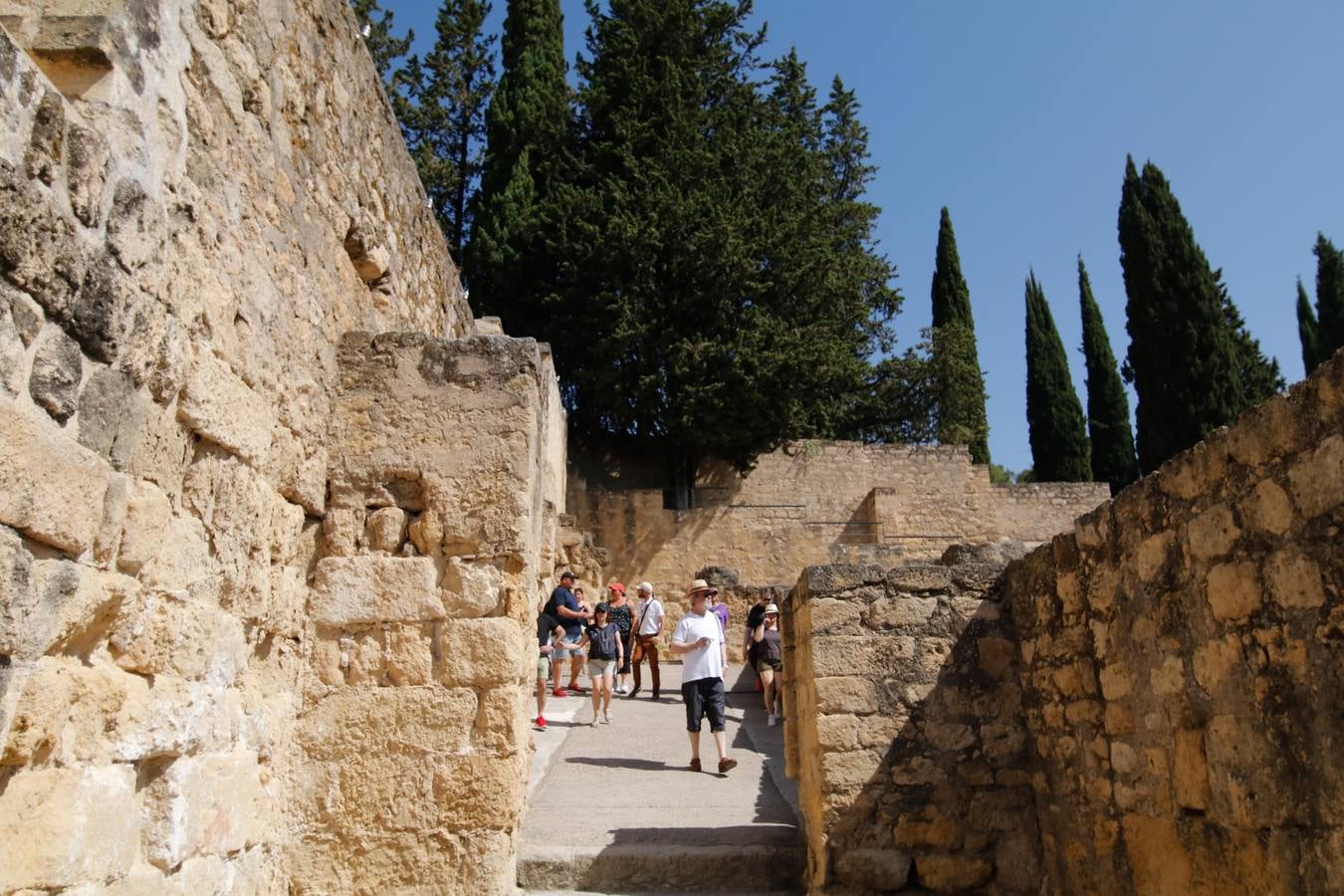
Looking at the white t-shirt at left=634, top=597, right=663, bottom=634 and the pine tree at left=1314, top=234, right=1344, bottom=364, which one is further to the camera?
the pine tree at left=1314, top=234, right=1344, bottom=364

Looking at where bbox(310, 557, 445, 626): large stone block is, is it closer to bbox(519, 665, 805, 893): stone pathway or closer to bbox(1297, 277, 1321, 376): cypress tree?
bbox(519, 665, 805, 893): stone pathway

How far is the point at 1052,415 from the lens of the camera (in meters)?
29.5

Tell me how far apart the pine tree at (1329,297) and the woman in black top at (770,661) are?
26472 mm

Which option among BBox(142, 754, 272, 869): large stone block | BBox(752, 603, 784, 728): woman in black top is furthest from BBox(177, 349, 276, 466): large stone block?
BBox(752, 603, 784, 728): woman in black top

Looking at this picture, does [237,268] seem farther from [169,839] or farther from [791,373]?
[791,373]

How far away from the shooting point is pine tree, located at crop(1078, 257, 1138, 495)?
29188 mm

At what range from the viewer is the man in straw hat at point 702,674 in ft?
Result: 22.3

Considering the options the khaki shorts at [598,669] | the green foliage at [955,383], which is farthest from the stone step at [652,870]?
the green foliage at [955,383]

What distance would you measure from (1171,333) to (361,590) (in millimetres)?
25453

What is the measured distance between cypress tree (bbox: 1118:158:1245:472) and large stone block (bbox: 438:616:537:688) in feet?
78.6

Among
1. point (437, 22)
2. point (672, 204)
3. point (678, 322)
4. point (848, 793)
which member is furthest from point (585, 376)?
point (848, 793)

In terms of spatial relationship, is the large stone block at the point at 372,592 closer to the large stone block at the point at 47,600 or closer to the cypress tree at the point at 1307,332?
the large stone block at the point at 47,600

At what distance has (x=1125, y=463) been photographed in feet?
95.7

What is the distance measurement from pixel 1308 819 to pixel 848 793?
84.1 inches
